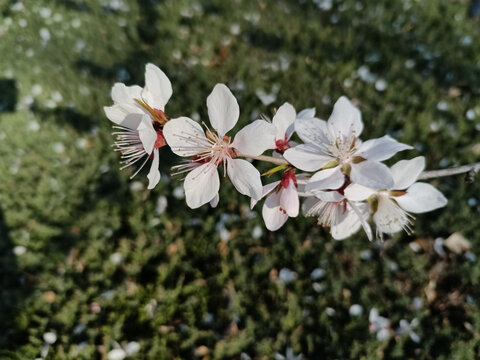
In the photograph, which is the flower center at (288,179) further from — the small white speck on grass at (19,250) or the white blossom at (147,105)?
the small white speck on grass at (19,250)

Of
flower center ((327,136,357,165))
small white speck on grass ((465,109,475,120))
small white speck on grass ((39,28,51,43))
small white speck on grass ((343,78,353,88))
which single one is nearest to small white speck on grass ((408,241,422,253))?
small white speck on grass ((465,109,475,120))

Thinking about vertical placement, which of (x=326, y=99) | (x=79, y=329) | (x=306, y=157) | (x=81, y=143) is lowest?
(x=79, y=329)

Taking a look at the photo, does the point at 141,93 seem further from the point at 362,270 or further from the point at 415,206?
the point at 362,270

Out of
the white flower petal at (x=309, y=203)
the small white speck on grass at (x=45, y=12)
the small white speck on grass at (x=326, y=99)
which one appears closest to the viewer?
the white flower petal at (x=309, y=203)

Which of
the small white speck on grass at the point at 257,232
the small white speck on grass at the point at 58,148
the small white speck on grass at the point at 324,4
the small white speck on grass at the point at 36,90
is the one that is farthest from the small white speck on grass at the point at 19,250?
the small white speck on grass at the point at 324,4

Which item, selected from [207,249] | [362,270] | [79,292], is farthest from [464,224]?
[79,292]

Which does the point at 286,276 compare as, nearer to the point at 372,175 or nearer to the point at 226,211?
the point at 226,211

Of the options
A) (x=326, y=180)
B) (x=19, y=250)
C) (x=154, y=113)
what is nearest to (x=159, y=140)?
(x=154, y=113)

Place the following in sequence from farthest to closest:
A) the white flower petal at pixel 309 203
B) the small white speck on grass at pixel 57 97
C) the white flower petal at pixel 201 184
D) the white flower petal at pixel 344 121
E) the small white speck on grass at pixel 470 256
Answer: the small white speck on grass at pixel 57 97
the small white speck on grass at pixel 470 256
the white flower petal at pixel 309 203
the white flower petal at pixel 344 121
the white flower petal at pixel 201 184
